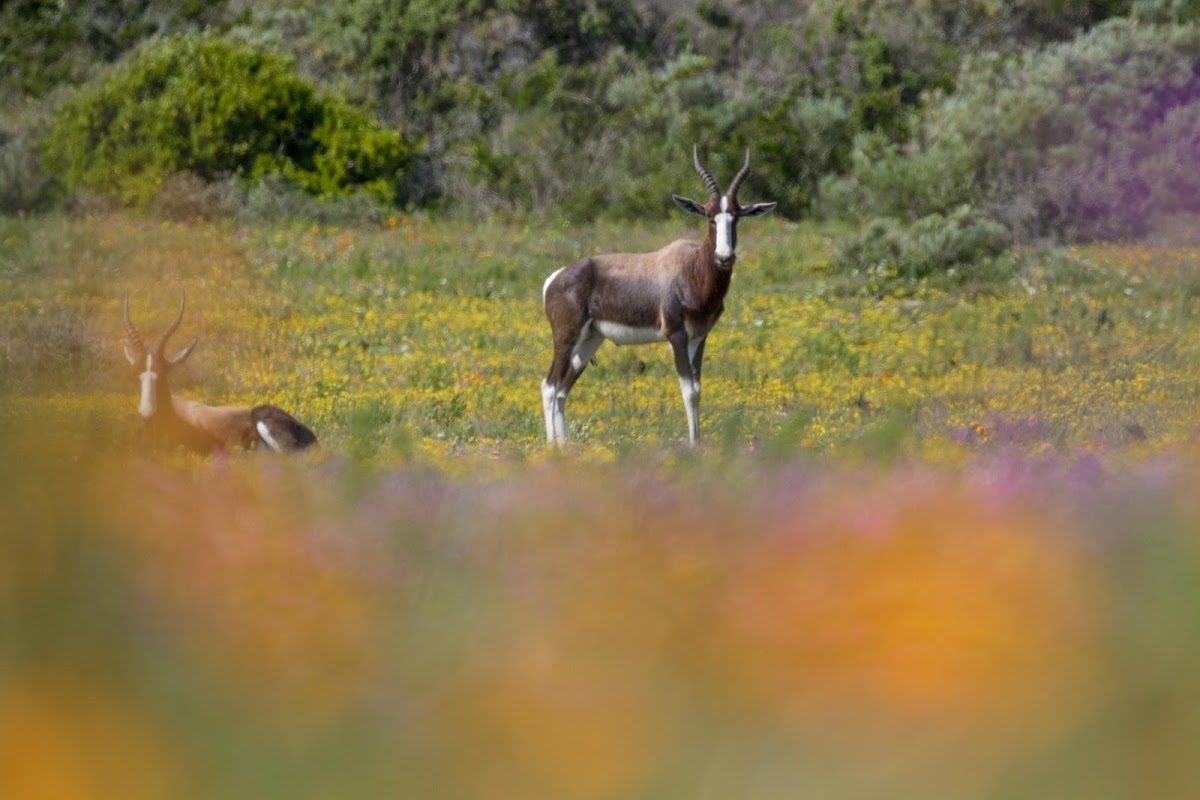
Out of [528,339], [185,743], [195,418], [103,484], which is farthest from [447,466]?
[528,339]

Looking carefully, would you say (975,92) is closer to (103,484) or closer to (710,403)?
(710,403)

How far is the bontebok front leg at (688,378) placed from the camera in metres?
10.7

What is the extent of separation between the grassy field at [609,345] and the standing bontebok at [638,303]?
0.41 m

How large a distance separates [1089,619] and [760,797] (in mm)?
416

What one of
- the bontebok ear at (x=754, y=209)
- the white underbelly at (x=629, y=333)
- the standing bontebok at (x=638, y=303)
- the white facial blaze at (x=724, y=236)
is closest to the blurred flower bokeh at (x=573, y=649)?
the white facial blaze at (x=724, y=236)

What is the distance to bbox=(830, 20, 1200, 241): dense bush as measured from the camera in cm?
2203

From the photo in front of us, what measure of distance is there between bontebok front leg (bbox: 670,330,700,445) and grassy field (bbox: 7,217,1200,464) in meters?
0.17

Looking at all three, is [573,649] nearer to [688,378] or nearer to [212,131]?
[688,378]

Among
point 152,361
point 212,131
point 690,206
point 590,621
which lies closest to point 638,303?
point 690,206

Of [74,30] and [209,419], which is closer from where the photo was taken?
[209,419]

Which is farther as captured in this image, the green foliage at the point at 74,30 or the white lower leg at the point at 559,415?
the green foliage at the point at 74,30

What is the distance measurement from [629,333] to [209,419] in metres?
3.09

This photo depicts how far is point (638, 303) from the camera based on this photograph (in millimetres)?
11680

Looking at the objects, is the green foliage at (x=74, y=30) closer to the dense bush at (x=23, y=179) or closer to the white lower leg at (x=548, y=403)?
the dense bush at (x=23, y=179)
